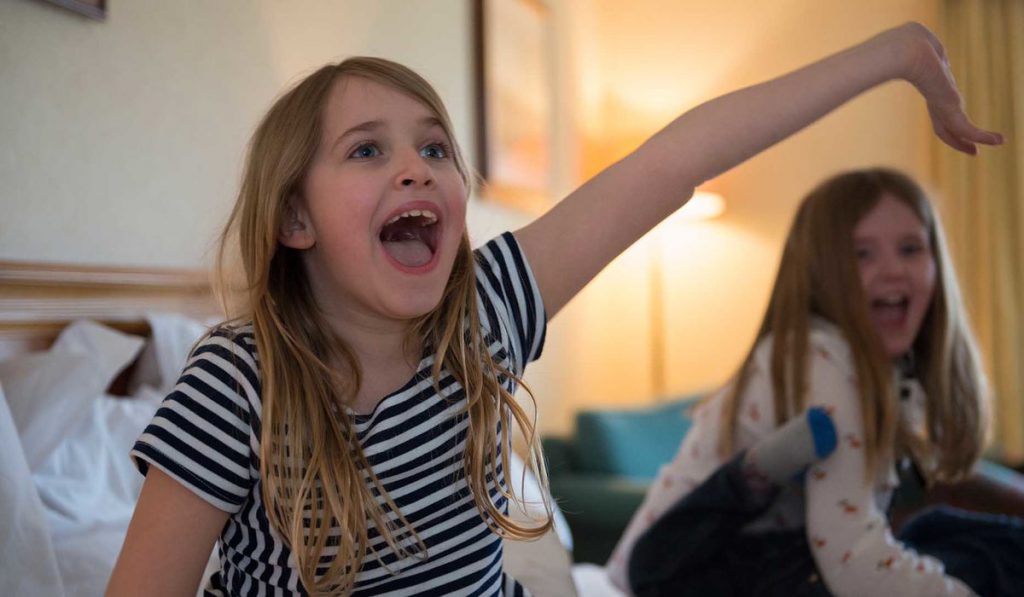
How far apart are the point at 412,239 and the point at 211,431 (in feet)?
1.00

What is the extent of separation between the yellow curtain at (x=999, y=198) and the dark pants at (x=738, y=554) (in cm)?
275

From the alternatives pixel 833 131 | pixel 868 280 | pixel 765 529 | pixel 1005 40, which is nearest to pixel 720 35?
pixel 833 131

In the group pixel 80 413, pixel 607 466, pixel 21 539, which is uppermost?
pixel 80 413

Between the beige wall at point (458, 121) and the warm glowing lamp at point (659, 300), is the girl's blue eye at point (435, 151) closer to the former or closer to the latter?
the beige wall at point (458, 121)

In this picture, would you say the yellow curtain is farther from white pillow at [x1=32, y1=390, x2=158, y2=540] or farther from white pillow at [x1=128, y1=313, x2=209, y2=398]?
white pillow at [x1=32, y1=390, x2=158, y2=540]

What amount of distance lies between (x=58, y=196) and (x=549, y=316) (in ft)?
3.08

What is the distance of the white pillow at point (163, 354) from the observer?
1.58 m

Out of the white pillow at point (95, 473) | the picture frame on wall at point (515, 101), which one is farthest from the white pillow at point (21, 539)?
the picture frame on wall at point (515, 101)

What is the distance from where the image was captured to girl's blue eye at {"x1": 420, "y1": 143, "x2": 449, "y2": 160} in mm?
1002

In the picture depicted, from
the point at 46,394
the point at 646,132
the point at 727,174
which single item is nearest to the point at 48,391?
the point at 46,394

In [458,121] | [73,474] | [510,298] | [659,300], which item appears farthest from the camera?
[659,300]

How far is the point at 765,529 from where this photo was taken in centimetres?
152

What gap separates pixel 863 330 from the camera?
1.57 metres

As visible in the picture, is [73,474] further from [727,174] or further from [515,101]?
[727,174]
